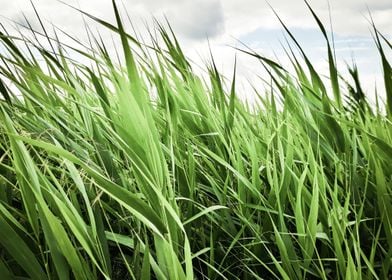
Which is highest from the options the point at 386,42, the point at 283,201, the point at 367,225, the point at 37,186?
the point at 386,42

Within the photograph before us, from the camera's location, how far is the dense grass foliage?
21.8 inches

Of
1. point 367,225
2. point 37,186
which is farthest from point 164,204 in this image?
point 367,225

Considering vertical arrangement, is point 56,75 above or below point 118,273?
above

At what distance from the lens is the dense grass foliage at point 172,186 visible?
55 cm

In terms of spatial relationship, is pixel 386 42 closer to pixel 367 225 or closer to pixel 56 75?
pixel 367 225

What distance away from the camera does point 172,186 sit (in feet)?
2.74

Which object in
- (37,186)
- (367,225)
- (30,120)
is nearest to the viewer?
(37,186)

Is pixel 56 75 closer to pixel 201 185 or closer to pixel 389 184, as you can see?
pixel 201 185

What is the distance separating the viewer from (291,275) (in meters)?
0.71

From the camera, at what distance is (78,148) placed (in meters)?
0.72

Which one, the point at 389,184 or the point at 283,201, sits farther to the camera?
the point at 389,184

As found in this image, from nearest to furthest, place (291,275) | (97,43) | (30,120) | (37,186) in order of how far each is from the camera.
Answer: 1. (37,186)
2. (291,275)
3. (30,120)
4. (97,43)

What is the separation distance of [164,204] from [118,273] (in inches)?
10.2

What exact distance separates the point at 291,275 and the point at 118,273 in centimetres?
26
